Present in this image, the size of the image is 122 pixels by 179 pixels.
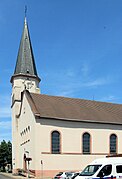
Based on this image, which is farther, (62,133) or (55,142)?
(62,133)

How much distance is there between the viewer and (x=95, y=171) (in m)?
18.1

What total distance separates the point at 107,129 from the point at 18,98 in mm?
20331

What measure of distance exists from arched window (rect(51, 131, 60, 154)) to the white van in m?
27.5

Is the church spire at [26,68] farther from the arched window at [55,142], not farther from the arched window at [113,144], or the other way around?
the arched window at [113,144]

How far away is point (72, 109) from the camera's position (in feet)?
171

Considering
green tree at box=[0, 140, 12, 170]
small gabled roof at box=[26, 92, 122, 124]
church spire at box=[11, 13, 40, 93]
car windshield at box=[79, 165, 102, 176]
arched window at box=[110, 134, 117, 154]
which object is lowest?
green tree at box=[0, 140, 12, 170]

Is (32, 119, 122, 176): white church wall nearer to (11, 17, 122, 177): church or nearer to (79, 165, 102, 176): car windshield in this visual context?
(11, 17, 122, 177): church

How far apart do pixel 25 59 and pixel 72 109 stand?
64.5 ft

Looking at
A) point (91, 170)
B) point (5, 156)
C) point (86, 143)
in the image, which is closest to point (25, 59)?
point (86, 143)

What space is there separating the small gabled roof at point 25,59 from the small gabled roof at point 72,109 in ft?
43.6

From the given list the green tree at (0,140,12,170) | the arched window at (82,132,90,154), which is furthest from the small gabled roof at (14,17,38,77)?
the green tree at (0,140,12,170)

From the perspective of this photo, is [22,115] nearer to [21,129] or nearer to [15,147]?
[21,129]

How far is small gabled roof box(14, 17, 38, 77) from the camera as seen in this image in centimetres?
6475

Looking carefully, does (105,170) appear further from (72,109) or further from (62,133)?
(72,109)
